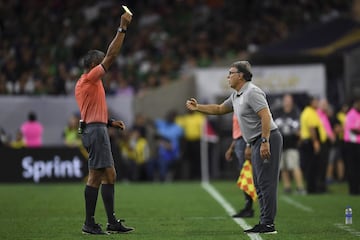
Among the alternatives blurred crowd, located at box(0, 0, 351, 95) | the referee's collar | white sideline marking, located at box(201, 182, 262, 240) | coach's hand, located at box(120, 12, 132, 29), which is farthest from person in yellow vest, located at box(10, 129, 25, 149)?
coach's hand, located at box(120, 12, 132, 29)

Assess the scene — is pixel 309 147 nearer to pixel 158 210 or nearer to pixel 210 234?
pixel 158 210

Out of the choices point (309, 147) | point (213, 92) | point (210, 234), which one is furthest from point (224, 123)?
point (210, 234)

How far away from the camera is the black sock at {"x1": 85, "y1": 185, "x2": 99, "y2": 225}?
13164 millimetres

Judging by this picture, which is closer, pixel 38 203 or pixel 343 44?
pixel 38 203

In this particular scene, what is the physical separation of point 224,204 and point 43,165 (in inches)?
406

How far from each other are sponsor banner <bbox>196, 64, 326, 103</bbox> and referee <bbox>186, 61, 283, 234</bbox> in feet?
54.4

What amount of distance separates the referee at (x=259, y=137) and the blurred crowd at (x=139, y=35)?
18.2m

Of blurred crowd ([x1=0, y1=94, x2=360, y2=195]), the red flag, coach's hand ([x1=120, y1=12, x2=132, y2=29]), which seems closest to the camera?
coach's hand ([x1=120, y1=12, x2=132, y2=29])

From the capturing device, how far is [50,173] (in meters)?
28.5

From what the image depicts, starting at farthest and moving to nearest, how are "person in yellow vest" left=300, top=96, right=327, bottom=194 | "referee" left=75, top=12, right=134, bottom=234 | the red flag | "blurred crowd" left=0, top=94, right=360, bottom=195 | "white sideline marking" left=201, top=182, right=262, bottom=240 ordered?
"blurred crowd" left=0, top=94, right=360, bottom=195, "person in yellow vest" left=300, top=96, right=327, bottom=194, the red flag, "white sideline marking" left=201, top=182, right=262, bottom=240, "referee" left=75, top=12, right=134, bottom=234

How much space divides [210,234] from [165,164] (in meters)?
16.6

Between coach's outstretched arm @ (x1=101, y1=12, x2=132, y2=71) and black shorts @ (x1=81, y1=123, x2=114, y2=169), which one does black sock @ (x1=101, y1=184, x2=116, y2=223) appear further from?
coach's outstretched arm @ (x1=101, y1=12, x2=132, y2=71)

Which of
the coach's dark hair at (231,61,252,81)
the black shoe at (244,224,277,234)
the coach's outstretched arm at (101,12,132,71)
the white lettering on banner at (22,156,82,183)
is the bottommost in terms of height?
the black shoe at (244,224,277,234)

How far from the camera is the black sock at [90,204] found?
13.2m
